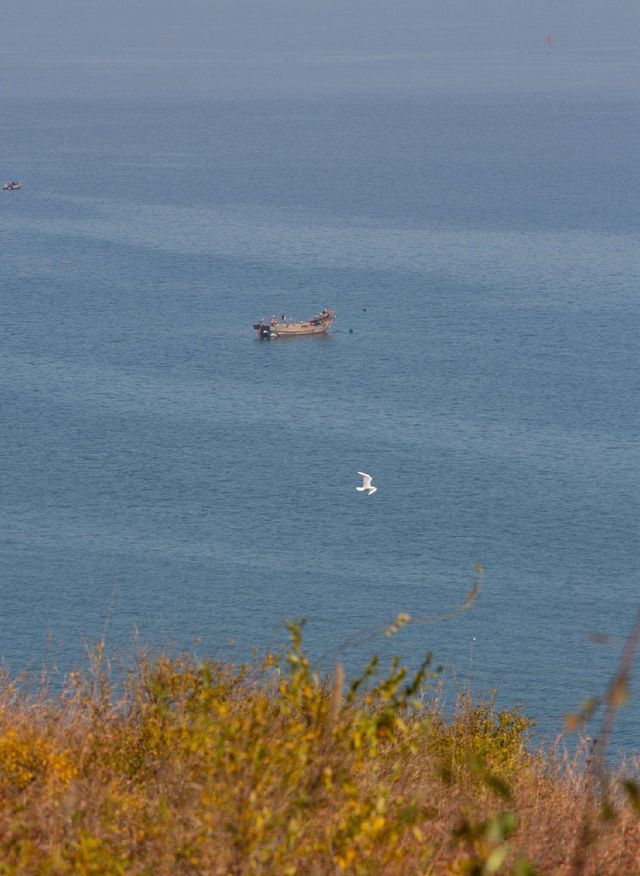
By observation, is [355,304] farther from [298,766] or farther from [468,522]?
[298,766]

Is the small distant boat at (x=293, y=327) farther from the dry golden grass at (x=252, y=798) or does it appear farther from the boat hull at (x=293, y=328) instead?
the dry golden grass at (x=252, y=798)

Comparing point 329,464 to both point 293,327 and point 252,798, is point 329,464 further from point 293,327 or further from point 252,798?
point 252,798

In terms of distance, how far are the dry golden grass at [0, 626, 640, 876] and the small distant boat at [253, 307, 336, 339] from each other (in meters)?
149

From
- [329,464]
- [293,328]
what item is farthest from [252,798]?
[293,328]

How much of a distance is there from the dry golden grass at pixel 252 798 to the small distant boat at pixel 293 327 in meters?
149

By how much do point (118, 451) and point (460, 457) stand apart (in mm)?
32680

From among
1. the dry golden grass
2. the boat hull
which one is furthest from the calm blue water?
the dry golden grass

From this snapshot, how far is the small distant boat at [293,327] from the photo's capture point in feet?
545

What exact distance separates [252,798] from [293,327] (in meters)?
156

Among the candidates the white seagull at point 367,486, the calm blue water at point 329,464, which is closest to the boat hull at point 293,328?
the calm blue water at point 329,464

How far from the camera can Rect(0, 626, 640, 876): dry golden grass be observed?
11430 millimetres

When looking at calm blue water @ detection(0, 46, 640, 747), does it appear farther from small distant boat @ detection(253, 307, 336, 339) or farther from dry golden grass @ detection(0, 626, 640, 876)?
dry golden grass @ detection(0, 626, 640, 876)

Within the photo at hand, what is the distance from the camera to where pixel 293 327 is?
166250mm

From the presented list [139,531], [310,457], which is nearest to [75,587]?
[139,531]
